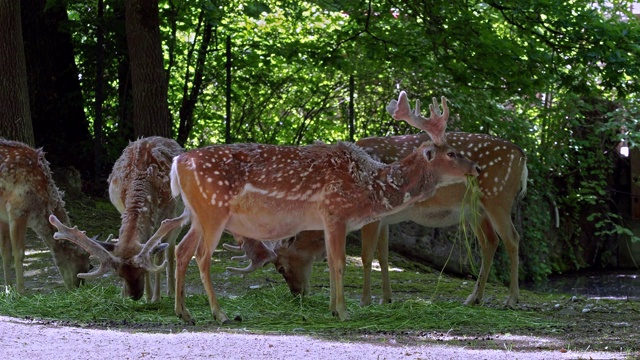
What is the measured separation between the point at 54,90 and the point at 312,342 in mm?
10396

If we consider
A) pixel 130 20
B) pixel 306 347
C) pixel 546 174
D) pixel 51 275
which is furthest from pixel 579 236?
pixel 306 347

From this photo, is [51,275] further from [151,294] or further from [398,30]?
[398,30]

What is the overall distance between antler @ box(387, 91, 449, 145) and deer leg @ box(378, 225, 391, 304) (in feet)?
4.75

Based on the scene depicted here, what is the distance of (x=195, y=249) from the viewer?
8.18 meters

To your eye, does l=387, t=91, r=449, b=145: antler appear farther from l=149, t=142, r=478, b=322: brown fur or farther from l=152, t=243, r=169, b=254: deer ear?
l=152, t=243, r=169, b=254: deer ear

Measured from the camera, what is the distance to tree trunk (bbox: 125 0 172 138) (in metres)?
13.5

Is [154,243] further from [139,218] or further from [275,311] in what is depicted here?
[275,311]

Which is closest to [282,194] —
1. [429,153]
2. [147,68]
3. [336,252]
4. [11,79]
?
[336,252]

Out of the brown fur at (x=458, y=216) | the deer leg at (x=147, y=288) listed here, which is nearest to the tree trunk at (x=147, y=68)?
the brown fur at (x=458, y=216)

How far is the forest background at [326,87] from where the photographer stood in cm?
1360

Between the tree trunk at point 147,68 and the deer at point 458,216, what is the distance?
4716 millimetres

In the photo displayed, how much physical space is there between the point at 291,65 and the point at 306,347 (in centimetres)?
1079

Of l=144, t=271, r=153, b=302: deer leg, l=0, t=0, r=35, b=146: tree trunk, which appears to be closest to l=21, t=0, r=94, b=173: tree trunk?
l=0, t=0, r=35, b=146: tree trunk

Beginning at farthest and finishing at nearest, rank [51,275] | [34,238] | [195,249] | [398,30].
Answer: [398,30] → [34,238] → [51,275] → [195,249]
